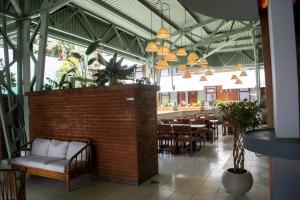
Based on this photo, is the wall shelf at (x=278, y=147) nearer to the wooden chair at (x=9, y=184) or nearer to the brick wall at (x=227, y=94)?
the wooden chair at (x=9, y=184)

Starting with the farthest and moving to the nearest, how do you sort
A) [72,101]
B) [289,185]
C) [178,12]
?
[178,12] < [72,101] < [289,185]

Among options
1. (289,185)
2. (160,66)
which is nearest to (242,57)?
(160,66)

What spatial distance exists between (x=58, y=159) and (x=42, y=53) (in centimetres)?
271

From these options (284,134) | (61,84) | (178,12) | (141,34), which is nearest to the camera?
(284,134)

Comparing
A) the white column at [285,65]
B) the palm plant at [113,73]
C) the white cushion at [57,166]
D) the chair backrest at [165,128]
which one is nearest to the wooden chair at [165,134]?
the chair backrest at [165,128]

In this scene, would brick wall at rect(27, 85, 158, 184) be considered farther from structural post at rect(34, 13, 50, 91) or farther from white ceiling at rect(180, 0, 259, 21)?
white ceiling at rect(180, 0, 259, 21)

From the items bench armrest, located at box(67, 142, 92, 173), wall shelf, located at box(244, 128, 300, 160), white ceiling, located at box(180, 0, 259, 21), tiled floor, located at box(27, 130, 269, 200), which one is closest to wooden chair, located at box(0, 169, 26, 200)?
tiled floor, located at box(27, 130, 269, 200)

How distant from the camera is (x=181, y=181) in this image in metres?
4.96

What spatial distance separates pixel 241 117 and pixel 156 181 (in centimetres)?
213

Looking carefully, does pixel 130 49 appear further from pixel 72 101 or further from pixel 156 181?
pixel 156 181

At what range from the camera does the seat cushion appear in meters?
4.98

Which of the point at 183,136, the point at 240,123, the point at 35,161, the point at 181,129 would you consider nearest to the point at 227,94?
the point at 183,136

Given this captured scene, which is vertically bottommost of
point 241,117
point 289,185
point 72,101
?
point 289,185

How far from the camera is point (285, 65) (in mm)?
1618
